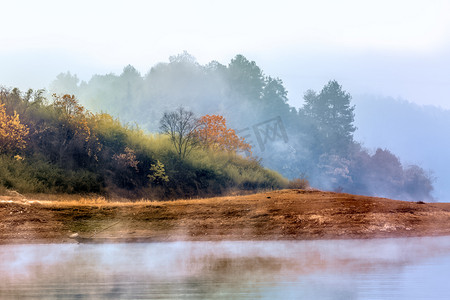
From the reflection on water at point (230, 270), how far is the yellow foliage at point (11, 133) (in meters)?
12.0

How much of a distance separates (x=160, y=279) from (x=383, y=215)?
41.1 feet

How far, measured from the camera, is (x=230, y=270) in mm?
12547

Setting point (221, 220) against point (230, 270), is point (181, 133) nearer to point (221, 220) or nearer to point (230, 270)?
point (221, 220)

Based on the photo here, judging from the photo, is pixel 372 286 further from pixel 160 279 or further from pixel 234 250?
pixel 234 250

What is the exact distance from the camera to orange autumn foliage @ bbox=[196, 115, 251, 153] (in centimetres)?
4222

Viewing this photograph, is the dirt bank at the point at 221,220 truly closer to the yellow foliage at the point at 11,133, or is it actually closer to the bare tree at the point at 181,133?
the yellow foliage at the point at 11,133

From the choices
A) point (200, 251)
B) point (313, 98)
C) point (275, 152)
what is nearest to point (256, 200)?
point (200, 251)

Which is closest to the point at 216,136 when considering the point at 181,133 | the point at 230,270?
the point at 181,133

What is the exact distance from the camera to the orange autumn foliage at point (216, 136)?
139 feet

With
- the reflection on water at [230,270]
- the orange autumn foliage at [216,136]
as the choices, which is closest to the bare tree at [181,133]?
the orange autumn foliage at [216,136]

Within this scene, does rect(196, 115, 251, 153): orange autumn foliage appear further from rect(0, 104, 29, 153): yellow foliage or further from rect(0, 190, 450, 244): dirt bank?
rect(0, 190, 450, 244): dirt bank

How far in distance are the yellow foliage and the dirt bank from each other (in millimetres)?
7231

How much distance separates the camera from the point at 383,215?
21250 millimetres

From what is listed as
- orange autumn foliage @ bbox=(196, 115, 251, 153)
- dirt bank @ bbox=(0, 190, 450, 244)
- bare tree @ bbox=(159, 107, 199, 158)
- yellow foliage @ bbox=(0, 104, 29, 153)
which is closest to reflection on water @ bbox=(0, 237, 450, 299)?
dirt bank @ bbox=(0, 190, 450, 244)
